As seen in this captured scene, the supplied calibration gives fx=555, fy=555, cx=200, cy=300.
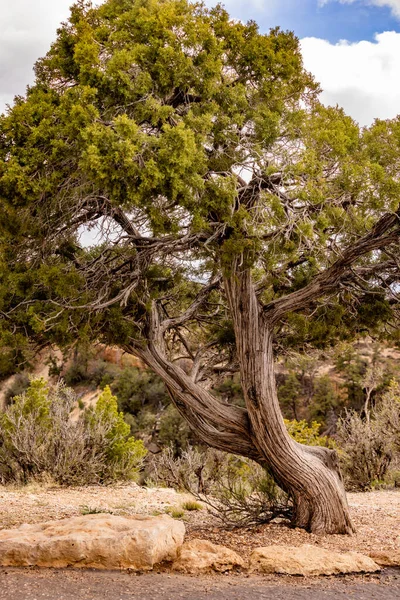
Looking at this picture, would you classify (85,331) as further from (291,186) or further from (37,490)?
(37,490)

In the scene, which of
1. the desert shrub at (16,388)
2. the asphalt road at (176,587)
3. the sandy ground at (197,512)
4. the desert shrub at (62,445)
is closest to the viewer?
the asphalt road at (176,587)

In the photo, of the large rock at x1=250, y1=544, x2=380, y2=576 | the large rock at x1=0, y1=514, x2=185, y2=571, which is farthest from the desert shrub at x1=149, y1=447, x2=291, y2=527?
the large rock at x1=0, y1=514, x2=185, y2=571

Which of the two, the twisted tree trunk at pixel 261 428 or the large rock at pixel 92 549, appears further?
the twisted tree trunk at pixel 261 428

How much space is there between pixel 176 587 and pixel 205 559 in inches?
22.1

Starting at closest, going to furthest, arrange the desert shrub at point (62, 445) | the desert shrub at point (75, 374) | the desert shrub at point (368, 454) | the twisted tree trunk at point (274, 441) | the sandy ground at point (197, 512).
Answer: the sandy ground at point (197, 512)
the twisted tree trunk at point (274, 441)
the desert shrub at point (62, 445)
the desert shrub at point (368, 454)
the desert shrub at point (75, 374)

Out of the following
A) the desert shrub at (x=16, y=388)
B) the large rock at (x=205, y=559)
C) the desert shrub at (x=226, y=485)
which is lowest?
the large rock at (x=205, y=559)

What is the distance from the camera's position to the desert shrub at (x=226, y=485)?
21.2 feet

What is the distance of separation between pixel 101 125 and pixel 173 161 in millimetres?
716

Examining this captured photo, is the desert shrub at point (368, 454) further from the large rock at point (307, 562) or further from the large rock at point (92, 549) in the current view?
the large rock at point (92, 549)

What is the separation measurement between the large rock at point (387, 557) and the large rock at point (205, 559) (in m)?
1.25

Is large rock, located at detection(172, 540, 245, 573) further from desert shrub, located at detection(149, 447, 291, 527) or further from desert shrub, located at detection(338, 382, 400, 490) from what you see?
desert shrub, located at detection(338, 382, 400, 490)

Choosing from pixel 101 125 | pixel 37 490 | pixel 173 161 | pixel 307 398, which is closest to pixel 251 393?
pixel 173 161

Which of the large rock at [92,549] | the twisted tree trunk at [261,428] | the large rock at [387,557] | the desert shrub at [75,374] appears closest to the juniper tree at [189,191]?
the twisted tree trunk at [261,428]

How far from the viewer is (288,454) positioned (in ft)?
20.6
